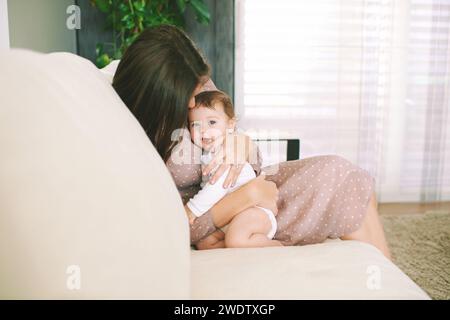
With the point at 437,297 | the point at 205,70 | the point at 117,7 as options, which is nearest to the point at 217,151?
the point at 205,70

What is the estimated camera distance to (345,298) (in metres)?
0.85

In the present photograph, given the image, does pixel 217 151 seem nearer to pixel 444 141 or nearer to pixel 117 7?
pixel 117 7

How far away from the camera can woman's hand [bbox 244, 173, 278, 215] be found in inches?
50.4

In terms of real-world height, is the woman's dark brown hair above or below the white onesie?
above

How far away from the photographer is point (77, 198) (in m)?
0.59

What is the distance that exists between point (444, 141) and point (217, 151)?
8.08 feet

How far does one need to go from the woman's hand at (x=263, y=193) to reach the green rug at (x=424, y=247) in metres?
0.87

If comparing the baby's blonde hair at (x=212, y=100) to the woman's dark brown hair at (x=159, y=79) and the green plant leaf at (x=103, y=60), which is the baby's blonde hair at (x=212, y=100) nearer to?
the woman's dark brown hair at (x=159, y=79)

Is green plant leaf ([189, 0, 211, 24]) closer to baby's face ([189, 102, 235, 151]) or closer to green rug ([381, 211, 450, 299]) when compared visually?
baby's face ([189, 102, 235, 151])

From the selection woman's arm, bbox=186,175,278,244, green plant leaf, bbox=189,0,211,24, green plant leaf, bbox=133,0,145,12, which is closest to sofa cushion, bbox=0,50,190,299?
woman's arm, bbox=186,175,278,244

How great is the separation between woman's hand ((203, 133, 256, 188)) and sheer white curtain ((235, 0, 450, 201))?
5.45ft

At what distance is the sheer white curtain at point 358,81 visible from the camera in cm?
313

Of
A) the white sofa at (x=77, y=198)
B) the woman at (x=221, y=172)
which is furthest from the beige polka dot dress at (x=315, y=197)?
the white sofa at (x=77, y=198)

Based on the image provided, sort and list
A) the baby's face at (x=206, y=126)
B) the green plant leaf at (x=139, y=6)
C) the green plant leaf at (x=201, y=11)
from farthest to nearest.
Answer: the green plant leaf at (x=201, y=11)
the green plant leaf at (x=139, y=6)
the baby's face at (x=206, y=126)
